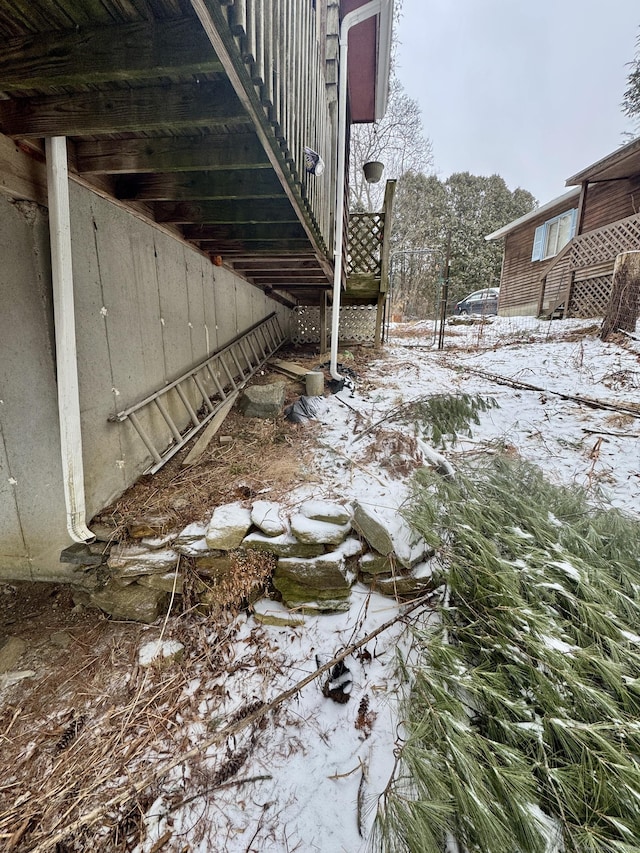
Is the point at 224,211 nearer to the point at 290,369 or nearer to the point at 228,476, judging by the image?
the point at 228,476

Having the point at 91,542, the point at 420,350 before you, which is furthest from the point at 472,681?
the point at 420,350

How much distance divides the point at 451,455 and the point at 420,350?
16.1ft

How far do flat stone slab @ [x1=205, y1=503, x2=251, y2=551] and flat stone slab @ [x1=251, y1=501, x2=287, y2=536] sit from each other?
6 cm

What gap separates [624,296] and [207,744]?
23.4 ft

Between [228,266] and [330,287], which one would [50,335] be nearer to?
[228,266]

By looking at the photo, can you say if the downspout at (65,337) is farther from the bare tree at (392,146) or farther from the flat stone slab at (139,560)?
the bare tree at (392,146)

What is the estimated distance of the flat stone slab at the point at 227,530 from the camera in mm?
2070

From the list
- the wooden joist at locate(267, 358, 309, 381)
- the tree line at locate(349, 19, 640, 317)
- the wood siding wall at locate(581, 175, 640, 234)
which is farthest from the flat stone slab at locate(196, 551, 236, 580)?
the tree line at locate(349, 19, 640, 317)

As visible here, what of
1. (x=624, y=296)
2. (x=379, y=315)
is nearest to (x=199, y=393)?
(x=379, y=315)

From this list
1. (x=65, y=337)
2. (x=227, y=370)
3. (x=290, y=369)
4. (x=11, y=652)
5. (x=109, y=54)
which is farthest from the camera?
(x=290, y=369)

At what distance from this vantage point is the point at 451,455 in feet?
8.99

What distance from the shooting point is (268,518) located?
7.01ft

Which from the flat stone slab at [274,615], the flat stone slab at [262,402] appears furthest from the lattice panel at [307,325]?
the flat stone slab at [274,615]

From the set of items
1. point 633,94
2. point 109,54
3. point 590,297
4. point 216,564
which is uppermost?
point 633,94
